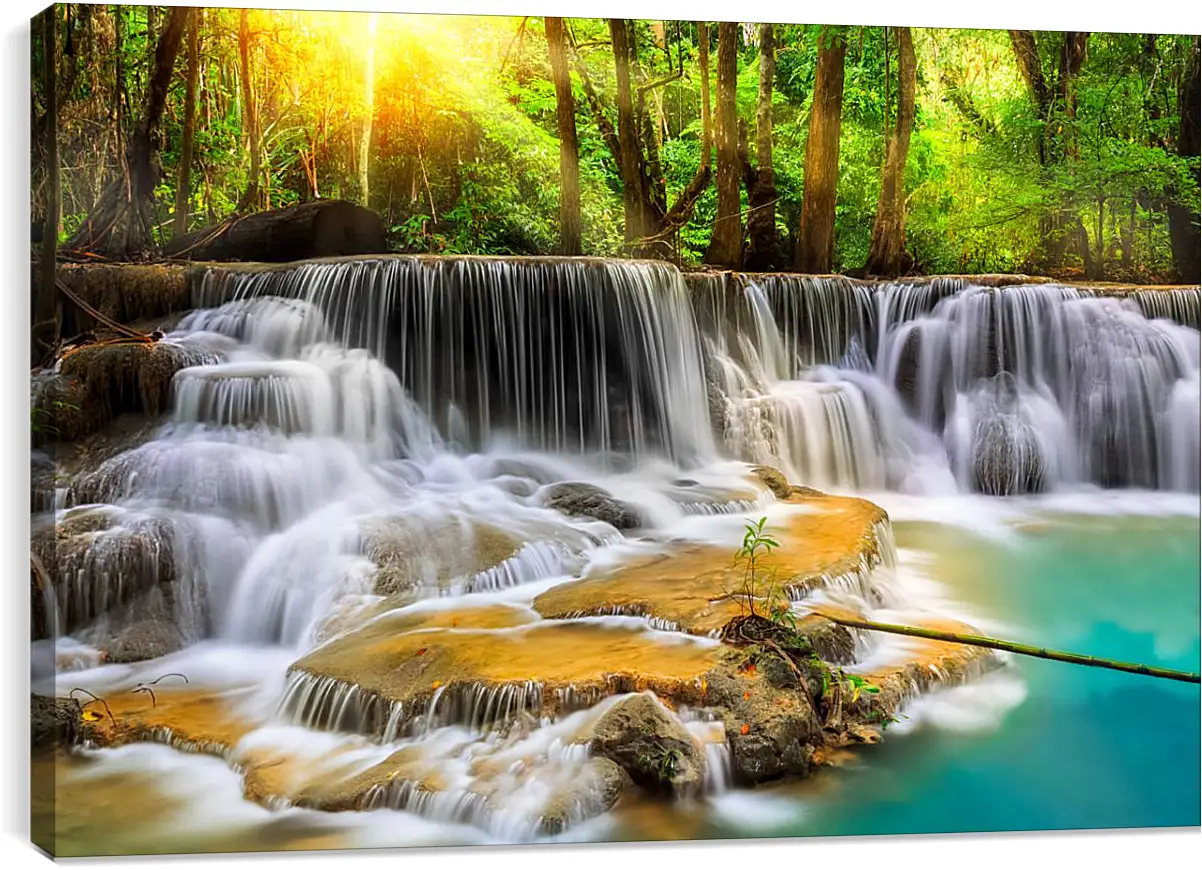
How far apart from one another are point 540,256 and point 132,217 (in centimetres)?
134

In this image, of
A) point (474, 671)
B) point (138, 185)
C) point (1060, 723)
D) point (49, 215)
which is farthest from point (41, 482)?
point (1060, 723)

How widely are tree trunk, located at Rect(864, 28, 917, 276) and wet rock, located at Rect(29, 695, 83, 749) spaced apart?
304 centimetres

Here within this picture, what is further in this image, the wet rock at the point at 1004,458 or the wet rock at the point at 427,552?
the wet rock at the point at 1004,458

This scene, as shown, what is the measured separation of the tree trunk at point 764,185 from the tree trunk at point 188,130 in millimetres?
1884

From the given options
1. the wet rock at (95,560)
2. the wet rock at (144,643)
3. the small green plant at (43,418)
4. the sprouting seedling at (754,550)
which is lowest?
the wet rock at (144,643)

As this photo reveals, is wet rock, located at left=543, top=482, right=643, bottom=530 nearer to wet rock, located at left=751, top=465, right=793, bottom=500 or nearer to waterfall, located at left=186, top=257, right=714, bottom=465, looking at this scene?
waterfall, located at left=186, top=257, right=714, bottom=465

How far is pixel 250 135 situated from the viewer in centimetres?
433

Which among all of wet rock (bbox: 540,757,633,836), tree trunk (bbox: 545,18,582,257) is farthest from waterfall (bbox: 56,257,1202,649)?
wet rock (bbox: 540,757,633,836)

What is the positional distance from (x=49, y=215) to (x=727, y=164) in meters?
2.25

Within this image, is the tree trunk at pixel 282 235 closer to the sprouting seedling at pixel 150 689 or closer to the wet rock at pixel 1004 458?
the sprouting seedling at pixel 150 689

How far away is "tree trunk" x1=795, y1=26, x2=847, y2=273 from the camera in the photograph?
15.3 ft

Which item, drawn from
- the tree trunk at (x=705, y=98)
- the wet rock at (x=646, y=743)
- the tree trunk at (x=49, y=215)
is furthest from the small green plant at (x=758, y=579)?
the tree trunk at (x=49, y=215)

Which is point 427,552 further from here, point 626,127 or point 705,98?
point 705,98

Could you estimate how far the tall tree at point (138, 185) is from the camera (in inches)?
164
